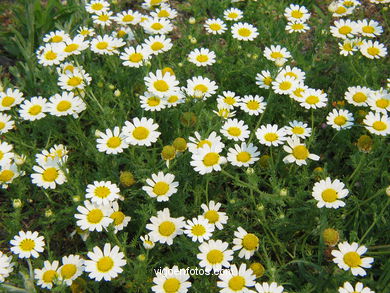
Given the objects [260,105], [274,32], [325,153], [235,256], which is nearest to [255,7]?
[274,32]

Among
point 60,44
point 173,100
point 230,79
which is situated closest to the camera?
point 173,100

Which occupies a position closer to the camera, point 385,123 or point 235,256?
point 235,256

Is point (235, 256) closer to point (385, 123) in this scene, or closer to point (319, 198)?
point (319, 198)

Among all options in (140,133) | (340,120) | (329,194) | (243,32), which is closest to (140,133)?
(140,133)

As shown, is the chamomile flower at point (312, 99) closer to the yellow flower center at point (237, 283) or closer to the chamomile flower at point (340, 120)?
the chamomile flower at point (340, 120)

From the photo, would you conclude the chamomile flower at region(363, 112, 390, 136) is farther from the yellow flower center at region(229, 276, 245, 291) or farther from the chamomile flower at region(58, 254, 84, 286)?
the chamomile flower at region(58, 254, 84, 286)

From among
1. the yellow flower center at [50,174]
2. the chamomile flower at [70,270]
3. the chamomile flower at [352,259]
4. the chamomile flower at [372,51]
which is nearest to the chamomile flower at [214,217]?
the chamomile flower at [352,259]
